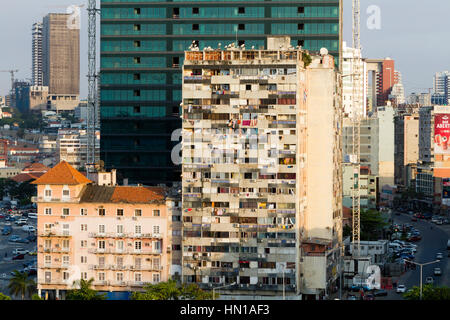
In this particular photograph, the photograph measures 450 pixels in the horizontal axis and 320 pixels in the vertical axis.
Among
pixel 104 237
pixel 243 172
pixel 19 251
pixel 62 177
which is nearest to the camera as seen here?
pixel 243 172

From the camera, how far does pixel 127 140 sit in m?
149

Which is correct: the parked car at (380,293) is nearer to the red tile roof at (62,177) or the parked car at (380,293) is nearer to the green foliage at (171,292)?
the green foliage at (171,292)

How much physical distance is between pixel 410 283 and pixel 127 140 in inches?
1918

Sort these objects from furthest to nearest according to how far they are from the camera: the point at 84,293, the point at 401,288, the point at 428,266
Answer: the point at 428,266
the point at 401,288
the point at 84,293

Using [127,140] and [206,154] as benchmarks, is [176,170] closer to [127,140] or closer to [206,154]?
[127,140]

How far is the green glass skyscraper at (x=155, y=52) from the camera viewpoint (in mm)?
143625

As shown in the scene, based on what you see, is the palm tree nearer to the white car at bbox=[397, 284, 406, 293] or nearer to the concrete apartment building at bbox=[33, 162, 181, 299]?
the concrete apartment building at bbox=[33, 162, 181, 299]

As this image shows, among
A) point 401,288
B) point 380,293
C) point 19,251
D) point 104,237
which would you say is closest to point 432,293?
point 380,293

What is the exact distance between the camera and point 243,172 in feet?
358

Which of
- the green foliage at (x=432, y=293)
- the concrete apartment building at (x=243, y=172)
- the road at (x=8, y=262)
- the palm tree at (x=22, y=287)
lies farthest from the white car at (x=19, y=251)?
the green foliage at (x=432, y=293)

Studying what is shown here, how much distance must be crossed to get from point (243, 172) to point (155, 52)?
4358cm

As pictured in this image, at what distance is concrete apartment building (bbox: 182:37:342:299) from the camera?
108 metres

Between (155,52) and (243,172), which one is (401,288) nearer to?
(243,172)

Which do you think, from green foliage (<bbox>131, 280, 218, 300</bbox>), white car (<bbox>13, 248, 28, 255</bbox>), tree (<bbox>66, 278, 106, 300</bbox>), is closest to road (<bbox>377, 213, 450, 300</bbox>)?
green foliage (<bbox>131, 280, 218, 300</bbox>)
